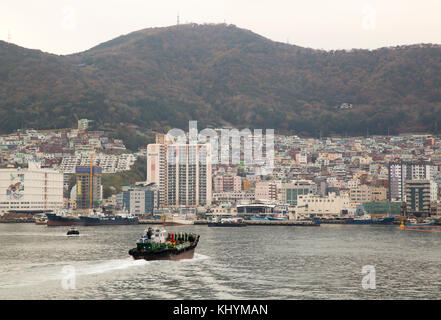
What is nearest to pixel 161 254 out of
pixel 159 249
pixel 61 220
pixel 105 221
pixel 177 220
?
pixel 159 249

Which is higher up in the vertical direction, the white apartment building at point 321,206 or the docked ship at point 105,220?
the white apartment building at point 321,206

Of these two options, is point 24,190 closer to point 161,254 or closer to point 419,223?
point 419,223

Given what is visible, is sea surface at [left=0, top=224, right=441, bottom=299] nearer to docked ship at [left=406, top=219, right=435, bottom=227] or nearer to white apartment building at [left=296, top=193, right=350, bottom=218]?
docked ship at [left=406, top=219, right=435, bottom=227]

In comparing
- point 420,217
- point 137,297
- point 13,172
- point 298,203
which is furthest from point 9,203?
point 137,297

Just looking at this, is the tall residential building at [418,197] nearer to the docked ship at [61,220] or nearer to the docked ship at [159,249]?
the docked ship at [61,220]

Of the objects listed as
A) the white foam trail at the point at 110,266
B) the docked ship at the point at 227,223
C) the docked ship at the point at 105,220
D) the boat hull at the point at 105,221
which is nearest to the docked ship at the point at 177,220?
the docked ship at the point at 227,223
